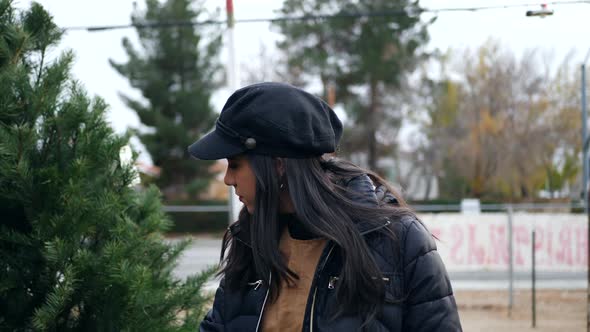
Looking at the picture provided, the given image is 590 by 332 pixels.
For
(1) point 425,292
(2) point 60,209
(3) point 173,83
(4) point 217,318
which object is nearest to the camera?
(1) point 425,292

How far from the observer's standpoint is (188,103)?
31.8 m

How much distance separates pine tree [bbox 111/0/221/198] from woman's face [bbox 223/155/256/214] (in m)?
29.6

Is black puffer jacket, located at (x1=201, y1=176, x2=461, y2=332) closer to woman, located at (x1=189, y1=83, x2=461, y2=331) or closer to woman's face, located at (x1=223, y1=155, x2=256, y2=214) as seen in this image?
woman, located at (x1=189, y1=83, x2=461, y2=331)

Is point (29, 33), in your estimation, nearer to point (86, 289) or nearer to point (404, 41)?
point (86, 289)

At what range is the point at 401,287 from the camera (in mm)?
1906

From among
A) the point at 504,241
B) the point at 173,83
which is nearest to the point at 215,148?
the point at 504,241

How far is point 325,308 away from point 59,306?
1.38 m

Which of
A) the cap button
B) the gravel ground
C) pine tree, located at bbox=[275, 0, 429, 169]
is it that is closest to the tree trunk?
pine tree, located at bbox=[275, 0, 429, 169]

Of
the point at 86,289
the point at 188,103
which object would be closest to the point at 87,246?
the point at 86,289

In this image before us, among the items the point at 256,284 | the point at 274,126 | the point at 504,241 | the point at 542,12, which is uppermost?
the point at 542,12

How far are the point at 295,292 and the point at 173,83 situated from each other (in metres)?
31.3

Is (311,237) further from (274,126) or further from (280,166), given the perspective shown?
(274,126)

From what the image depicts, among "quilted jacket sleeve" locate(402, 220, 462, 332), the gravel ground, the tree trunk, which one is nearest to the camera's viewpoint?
"quilted jacket sleeve" locate(402, 220, 462, 332)

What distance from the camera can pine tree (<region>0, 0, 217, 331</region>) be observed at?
303cm
